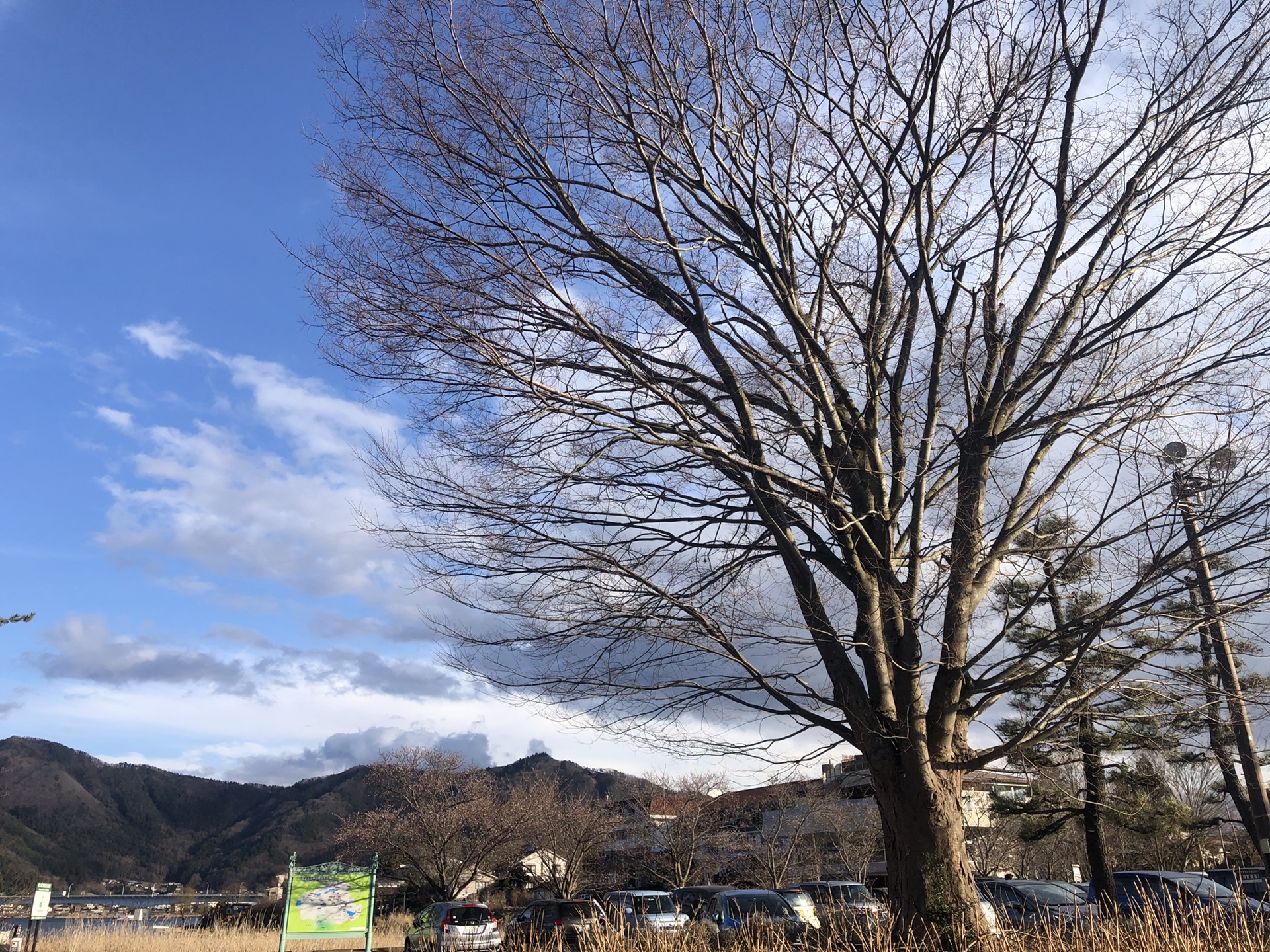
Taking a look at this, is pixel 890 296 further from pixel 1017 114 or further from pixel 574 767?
pixel 574 767

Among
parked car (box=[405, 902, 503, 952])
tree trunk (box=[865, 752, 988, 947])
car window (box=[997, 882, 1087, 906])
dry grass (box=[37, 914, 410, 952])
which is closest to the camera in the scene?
tree trunk (box=[865, 752, 988, 947])

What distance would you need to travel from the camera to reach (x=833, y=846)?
3788 centimetres

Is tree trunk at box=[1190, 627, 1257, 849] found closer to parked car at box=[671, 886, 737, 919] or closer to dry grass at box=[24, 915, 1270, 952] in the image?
dry grass at box=[24, 915, 1270, 952]

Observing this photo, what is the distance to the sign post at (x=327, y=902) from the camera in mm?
11969

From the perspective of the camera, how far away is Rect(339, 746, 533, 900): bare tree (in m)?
36.0

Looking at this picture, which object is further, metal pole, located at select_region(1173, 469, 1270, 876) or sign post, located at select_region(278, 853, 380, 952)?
sign post, located at select_region(278, 853, 380, 952)

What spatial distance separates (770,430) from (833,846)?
3421 centimetres

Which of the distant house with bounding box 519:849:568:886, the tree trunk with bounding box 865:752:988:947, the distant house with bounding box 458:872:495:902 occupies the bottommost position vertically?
the distant house with bounding box 458:872:495:902

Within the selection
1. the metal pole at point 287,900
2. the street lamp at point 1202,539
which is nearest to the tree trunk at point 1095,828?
the street lamp at point 1202,539

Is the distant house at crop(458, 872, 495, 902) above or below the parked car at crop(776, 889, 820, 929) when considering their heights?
below

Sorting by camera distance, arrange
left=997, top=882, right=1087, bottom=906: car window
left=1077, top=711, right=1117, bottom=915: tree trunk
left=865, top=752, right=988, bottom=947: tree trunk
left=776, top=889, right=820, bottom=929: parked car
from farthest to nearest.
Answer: left=1077, top=711, right=1117, bottom=915: tree trunk < left=997, top=882, right=1087, bottom=906: car window < left=776, top=889, right=820, bottom=929: parked car < left=865, top=752, right=988, bottom=947: tree trunk

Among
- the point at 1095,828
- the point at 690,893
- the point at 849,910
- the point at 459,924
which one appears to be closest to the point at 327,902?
the point at 849,910

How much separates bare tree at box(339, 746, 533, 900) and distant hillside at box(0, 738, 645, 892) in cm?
3299

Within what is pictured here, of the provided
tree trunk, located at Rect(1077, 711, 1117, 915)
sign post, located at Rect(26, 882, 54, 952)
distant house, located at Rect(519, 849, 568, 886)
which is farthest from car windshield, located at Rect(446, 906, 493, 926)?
distant house, located at Rect(519, 849, 568, 886)
